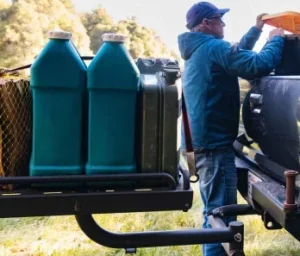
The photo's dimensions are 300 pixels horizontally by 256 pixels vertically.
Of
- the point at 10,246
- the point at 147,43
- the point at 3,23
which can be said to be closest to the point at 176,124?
the point at 10,246

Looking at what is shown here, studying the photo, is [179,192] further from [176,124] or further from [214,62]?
[214,62]

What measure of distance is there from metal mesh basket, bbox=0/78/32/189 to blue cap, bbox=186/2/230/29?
60.8 inches

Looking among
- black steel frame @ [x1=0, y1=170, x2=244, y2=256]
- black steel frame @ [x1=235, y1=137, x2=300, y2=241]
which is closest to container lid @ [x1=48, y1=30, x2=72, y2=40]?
black steel frame @ [x1=0, y1=170, x2=244, y2=256]

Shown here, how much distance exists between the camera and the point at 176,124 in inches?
71.5

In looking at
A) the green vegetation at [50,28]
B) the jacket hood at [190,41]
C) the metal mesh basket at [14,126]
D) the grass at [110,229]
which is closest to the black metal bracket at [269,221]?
the grass at [110,229]

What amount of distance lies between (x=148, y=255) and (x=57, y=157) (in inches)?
76.1

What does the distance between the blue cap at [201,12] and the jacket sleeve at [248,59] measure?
0.92 feet

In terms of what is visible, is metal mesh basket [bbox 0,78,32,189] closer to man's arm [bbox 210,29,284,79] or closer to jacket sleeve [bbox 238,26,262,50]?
man's arm [bbox 210,29,284,79]

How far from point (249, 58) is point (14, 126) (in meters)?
1.45

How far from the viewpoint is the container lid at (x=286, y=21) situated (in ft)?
9.17

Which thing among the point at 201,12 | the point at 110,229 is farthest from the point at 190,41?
the point at 110,229

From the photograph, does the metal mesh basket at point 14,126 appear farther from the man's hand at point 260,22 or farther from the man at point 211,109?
the man's hand at point 260,22

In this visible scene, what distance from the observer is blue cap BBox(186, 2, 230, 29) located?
304 centimetres

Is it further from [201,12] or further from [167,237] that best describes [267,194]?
[201,12]
